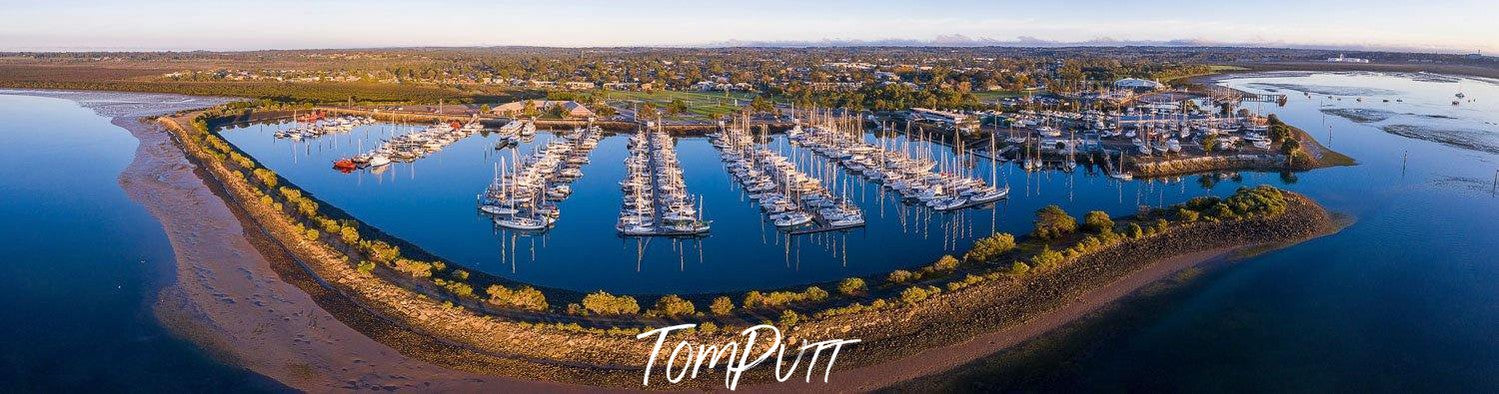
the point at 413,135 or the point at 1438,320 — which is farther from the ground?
the point at 413,135

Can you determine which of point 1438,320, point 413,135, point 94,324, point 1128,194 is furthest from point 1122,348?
A: point 413,135

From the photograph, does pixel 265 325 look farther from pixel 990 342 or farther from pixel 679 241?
pixel 990 342

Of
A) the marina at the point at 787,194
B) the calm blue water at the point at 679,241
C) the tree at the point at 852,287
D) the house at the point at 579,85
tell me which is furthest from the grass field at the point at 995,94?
the tree at the point at 852,287

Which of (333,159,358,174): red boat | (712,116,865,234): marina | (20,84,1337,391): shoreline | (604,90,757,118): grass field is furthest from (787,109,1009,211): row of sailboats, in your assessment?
(333,159,358,174): red boat

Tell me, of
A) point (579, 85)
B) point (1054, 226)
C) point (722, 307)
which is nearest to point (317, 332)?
point (722, 307)

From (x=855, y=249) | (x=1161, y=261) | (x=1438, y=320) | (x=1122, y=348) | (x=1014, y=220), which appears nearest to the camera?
(x=1122, y=348)

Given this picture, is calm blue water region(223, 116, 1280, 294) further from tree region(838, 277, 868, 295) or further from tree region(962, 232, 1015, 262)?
tree region(838, 277, 868, 295)

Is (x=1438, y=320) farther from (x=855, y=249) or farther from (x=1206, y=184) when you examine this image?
(x=1206, y=184)
